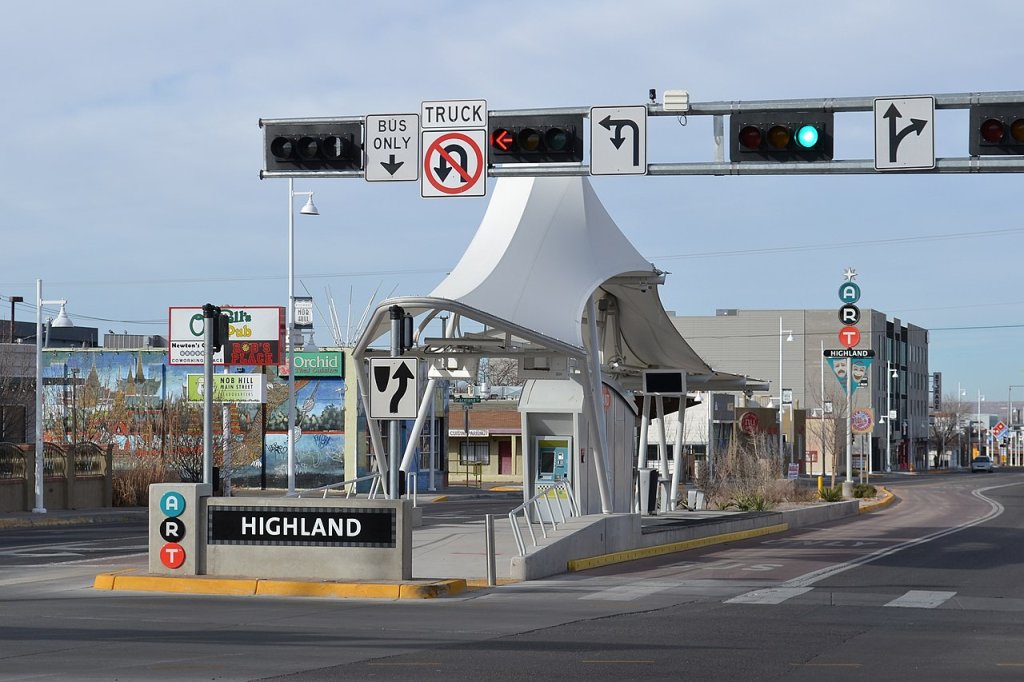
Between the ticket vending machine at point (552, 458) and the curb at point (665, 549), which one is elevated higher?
the ticket vending machine at point (552, 458)

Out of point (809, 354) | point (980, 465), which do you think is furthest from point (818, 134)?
point (980, 465)

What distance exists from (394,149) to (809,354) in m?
112

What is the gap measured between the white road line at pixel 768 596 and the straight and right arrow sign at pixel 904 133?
20.8ft

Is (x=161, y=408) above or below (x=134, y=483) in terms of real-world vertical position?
above

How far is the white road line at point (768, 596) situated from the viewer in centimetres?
1884

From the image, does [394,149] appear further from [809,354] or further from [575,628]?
[809,354]

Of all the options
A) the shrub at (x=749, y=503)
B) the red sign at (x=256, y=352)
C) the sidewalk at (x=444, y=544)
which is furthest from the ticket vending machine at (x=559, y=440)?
the red sign at (x=256, y=352)

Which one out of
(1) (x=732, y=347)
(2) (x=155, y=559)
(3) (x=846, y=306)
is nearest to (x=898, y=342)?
(1) (x=732, y=347)

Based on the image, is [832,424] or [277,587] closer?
[277,587]

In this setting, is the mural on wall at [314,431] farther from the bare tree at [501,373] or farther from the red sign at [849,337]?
the bare tree at [501,373]

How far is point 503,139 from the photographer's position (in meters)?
18.6

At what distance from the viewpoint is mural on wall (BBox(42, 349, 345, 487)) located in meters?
59.5

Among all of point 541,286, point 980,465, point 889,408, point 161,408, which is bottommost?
point 980,465

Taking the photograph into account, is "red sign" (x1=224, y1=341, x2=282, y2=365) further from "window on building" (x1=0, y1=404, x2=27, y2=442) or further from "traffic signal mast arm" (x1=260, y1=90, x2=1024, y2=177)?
"traffic signal mast arm" (x1=260, y1=90, x2=1024, y2=177)
